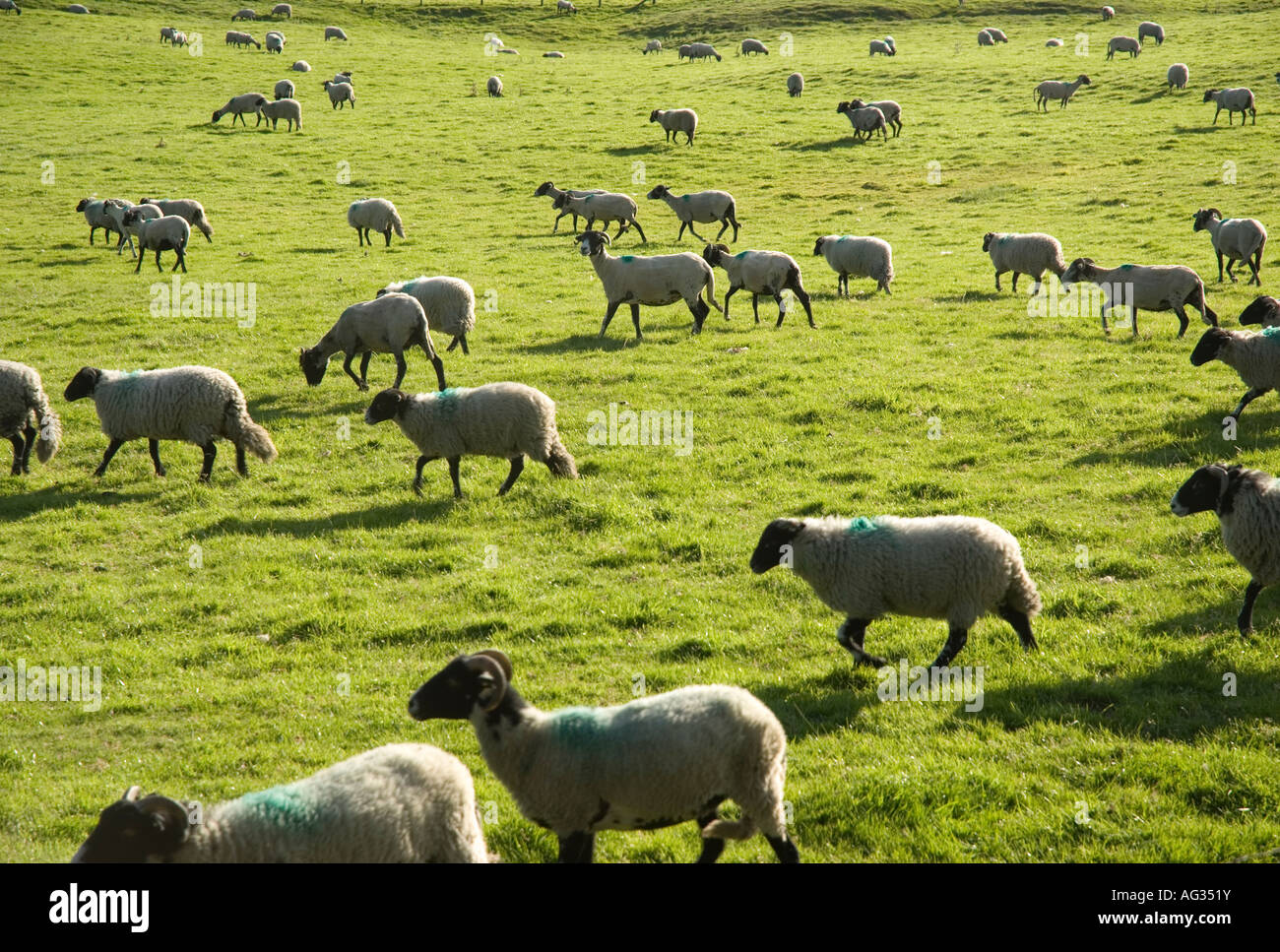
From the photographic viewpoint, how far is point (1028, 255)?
22172 mm

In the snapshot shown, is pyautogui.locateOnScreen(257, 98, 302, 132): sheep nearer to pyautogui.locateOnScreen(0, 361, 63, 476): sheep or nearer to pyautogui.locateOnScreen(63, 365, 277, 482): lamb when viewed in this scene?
pyautogui.locateOnScreen(0, 361, 63, 476): sheep

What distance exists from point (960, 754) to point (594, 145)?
125 feet

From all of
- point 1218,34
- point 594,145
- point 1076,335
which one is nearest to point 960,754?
point 1076,335

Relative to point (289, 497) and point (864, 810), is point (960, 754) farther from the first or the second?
point (289, 497)

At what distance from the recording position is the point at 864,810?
663cm

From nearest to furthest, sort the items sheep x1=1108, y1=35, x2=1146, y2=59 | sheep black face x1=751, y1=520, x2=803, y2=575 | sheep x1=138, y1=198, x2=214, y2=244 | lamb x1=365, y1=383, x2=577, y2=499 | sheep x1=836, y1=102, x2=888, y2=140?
sheep black face x1=751, y1=520, x2=803, y2=575, lamb x1=365, y1=383, x2=577, y2=499, sheep x1=138, y1=198, x2=214, y2=244, sheep x1=836, y1=102, x2=888, y2=140, sheep x1=1108, y1=35, x2=1146, y2=59

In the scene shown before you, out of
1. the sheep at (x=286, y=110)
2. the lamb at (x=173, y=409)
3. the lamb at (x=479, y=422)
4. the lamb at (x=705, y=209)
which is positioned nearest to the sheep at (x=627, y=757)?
the lamb at (x=479, y=422)

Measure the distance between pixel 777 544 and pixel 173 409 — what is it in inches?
347

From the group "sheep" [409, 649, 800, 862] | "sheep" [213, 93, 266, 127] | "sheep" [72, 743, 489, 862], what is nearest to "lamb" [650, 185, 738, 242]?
"sheep" [213, 93, 266, 127]

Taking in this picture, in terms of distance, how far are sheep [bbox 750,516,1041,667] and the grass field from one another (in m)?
0.47

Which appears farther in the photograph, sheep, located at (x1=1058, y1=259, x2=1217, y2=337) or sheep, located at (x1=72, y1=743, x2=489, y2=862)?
sheep, located at (x1=1058, y1=259, x2=1217, y2=337)

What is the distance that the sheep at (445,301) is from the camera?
61.1 ft

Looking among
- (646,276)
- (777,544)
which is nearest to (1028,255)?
(646,276)

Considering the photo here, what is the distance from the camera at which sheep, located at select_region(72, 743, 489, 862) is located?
507 cm
